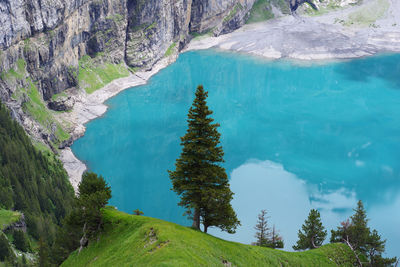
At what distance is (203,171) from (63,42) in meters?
102

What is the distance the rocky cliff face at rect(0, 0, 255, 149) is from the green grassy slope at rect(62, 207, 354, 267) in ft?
214

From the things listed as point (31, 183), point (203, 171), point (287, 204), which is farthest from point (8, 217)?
point (287, 204)

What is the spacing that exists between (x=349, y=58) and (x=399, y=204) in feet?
379

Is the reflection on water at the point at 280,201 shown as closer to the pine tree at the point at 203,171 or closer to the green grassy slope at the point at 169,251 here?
Result: the green grassy slope at the point at 169,251

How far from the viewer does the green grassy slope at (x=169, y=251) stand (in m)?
32.4

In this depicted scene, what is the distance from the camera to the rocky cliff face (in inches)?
4040

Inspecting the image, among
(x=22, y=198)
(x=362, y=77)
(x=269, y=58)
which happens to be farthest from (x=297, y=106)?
(x=22, y=198)

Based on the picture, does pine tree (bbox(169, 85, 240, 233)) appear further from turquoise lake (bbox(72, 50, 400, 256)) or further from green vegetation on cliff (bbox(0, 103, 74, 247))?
turquoise lake (bbox(72, 50, 400, 256))

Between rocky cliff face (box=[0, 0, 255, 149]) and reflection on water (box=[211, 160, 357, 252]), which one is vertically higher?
rocky cliff face (box=[0, 0, 255, 149])

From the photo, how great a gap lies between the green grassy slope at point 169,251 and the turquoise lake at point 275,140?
104ft

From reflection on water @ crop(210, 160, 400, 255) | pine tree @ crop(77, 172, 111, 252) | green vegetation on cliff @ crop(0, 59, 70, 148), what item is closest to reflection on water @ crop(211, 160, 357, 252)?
reflection on water @ crop(210, 160, 400, 255)

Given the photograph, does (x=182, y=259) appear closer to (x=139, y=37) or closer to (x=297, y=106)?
(x=297, y=106)

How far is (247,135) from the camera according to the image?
381 feet

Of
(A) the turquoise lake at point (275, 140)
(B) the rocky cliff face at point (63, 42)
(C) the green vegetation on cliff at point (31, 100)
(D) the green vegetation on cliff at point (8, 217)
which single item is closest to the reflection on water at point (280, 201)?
(A) the turquoise lake at point (275, 140)
